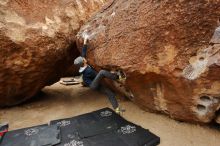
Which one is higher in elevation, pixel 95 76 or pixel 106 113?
pixel 95 76

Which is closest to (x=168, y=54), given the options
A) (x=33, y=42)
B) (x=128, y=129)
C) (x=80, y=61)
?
(x=128, y=129)

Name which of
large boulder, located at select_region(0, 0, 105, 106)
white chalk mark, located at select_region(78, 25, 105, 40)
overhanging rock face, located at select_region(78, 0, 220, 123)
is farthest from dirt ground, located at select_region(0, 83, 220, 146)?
white chalk mark, located at select_region(78, 25, 105, 40)

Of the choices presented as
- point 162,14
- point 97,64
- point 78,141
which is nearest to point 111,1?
point 97,64

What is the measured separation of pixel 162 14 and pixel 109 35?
1095 millimetres

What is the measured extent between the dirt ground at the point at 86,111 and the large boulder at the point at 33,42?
472 millimetres

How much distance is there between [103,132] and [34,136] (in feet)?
3.61

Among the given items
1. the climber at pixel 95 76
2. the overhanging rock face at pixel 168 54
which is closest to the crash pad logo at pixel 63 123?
the climber at pixel 95 76

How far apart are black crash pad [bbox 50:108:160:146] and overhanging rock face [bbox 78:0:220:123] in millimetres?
599

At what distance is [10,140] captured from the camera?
3.62 meters

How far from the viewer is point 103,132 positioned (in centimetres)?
363

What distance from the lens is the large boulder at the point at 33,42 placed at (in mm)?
4539

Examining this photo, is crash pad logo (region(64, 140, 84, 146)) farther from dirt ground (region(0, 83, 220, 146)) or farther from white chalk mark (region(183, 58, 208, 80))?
white chalk mark (region(183, 58, 208, 80))

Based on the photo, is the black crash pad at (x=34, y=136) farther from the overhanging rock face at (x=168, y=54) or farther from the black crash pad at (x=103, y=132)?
the overhanging rock face at (x=168, y=54)

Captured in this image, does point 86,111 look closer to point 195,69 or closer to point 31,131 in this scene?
point 31,131
